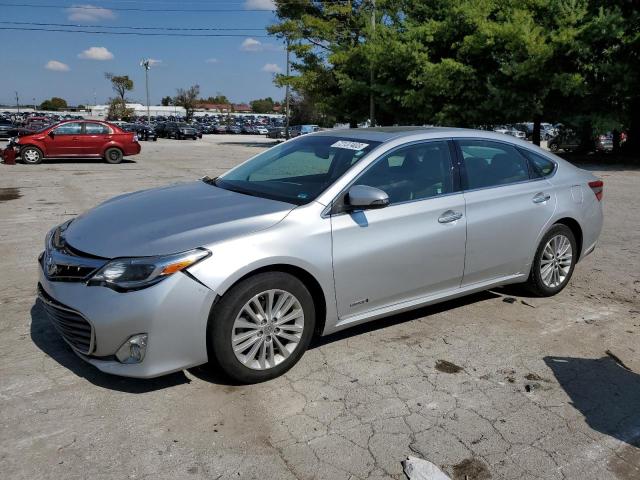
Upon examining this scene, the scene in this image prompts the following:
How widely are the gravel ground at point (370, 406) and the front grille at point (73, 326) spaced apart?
0.29 meters

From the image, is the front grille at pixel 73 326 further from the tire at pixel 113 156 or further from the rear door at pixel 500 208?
the tire at pixel 113 156

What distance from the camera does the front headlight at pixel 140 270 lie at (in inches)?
128

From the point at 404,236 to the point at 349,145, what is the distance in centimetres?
Result: 87

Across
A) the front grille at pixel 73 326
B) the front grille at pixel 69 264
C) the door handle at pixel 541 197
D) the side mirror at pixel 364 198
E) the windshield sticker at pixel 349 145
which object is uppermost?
the windshield sticker at pixel 349 145

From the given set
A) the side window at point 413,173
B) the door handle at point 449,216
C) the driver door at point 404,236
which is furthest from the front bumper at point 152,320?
the door handle at point 449,216

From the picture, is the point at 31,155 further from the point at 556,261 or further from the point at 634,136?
the point at 634,136

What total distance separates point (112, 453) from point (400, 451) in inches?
56.8

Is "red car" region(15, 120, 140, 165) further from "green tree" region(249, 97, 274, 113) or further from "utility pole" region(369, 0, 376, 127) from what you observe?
"green tree" region(249, 97, 274, 113)

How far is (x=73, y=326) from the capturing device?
11.2 feet

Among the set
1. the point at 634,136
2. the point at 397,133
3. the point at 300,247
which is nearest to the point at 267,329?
the point at 300,247

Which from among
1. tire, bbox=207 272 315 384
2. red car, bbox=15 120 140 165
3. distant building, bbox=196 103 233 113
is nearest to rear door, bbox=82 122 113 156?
red car, bbox=15 120 140 165

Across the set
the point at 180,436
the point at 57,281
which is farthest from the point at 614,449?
the point at 57,281

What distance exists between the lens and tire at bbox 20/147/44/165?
783 inches

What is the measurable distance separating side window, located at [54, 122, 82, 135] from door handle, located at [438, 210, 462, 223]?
63.2ft
